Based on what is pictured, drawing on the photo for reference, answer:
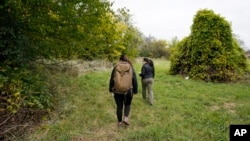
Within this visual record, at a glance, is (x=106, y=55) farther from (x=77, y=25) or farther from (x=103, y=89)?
(x=77, y=25)

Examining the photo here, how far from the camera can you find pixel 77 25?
9508mm

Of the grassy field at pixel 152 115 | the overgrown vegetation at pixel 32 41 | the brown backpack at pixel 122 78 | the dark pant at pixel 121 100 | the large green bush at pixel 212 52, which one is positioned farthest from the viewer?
the large green bush at pixel 212 52

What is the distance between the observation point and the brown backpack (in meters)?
7.64

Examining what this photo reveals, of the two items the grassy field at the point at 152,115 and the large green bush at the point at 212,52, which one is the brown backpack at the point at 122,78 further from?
the large green bush at the point at 212,52

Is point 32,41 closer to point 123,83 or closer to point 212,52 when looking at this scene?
point 123,83

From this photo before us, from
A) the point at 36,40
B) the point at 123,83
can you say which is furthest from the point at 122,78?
the point at 36,40

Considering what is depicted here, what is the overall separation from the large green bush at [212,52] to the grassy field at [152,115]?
325 cm

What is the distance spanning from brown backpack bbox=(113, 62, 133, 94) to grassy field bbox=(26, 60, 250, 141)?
1.06 meters

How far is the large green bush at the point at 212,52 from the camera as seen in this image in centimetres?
1662

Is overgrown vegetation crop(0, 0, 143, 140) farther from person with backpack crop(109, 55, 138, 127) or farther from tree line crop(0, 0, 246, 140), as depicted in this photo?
person with backpack crop(109, 55, 138, 127)

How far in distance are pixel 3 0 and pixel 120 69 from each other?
3.62 m

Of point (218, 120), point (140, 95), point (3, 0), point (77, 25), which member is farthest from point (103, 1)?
point (218, 120)

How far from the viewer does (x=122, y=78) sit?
772 cm

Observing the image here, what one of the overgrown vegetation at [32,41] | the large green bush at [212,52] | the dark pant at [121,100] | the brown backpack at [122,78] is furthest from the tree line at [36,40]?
the large green bush at [212,52]
